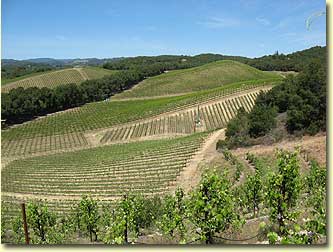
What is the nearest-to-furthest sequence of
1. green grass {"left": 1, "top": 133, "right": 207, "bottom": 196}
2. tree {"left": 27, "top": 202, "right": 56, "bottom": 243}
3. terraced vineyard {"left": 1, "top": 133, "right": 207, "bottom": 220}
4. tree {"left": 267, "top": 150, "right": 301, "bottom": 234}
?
tree {"left": 267, "top": 150, "right": 301, "bottom": 234}
tree {"left": 27, "top": 202, "right": 56, "bottom": 243}
terraced vineyard {"left": 1, "top": 133, "right": 207, "bottom": 220}
green grass {"left": 1, "top": 133, "right": 207, "bottom": 196}

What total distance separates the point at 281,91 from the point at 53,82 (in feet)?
248

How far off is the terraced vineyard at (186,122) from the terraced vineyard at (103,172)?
8155 millimetres

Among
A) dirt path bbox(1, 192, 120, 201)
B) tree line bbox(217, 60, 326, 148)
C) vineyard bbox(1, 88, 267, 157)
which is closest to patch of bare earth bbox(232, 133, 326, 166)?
tree line bbox(217, 60, 326, 148)

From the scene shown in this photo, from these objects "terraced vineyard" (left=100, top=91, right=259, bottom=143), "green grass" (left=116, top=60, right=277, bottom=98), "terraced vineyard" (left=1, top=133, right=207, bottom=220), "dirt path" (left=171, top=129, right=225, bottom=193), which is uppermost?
"green grass" (left=116, top=60, right=277, bottom=98)

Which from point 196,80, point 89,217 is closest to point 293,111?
point 89,217

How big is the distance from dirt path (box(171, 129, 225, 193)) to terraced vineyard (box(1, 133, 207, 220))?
1.77 ft

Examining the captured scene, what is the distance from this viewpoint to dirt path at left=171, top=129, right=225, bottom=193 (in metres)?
25.1

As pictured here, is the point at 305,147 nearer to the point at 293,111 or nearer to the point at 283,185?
the point at 293,111

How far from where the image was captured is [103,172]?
3170cm

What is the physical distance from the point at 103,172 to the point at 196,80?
5956 cm

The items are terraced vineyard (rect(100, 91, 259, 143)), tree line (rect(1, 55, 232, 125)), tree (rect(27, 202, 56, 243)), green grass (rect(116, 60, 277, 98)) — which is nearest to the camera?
tree (rect(27, 202, 56, 243))

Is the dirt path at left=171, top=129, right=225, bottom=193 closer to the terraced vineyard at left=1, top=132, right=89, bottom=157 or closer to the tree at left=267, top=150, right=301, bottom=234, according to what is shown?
the tree at left=267, top=150, right=301, bottom=234

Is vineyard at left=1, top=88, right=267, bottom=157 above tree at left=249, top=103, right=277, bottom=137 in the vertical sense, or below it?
below

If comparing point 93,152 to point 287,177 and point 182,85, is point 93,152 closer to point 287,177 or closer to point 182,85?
point 287,177
